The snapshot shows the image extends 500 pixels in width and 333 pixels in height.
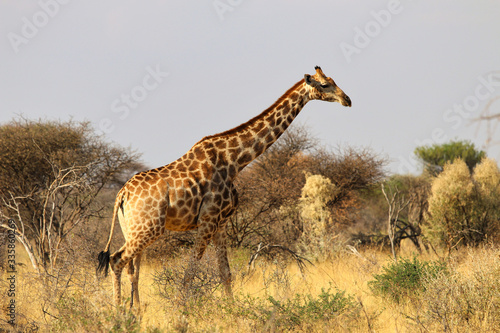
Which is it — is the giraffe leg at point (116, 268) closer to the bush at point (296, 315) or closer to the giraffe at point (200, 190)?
the giraffe at point (200, 190)

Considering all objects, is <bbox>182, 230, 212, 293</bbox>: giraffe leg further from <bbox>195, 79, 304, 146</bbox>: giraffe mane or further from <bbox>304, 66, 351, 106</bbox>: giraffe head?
<bbox>304, 66, 351, 106</bbox>: giraffe head

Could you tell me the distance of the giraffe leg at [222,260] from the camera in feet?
24.7

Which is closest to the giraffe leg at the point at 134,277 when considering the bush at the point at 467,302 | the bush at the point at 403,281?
the bush at the point at 403,281

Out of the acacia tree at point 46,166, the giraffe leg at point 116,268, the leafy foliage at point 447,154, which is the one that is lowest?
the leafy foliage at point 447,154

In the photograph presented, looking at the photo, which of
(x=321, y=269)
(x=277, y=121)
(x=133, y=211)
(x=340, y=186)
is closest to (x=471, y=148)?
(x=340, y=186)

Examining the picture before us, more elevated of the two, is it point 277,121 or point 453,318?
point 277,121

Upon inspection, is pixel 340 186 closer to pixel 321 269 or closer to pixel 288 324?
pixel 321 269

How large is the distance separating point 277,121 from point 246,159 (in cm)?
82

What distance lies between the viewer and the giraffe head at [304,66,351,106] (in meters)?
7.84

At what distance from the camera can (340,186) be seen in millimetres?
16219

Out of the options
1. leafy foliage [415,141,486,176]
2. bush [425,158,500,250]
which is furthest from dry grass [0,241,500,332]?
leafy foliage [415,141,486,176]

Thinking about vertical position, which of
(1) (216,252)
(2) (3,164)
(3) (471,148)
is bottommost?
(3) (471,148)

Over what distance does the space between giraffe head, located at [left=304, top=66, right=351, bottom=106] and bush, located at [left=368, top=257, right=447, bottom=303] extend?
2903 millimetres

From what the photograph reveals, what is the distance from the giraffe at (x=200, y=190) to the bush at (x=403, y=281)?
2575 mm
